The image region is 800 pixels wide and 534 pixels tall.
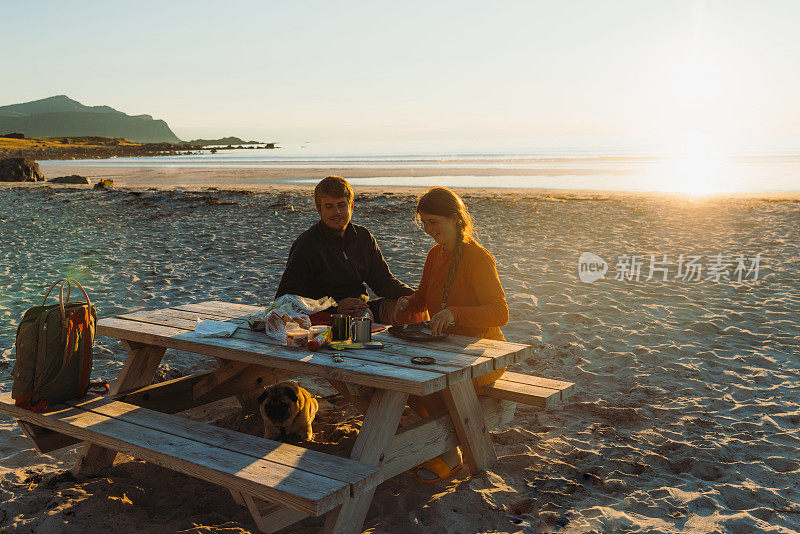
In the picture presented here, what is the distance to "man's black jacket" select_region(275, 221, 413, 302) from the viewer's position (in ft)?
15.1

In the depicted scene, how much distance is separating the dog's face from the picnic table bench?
1.43ft

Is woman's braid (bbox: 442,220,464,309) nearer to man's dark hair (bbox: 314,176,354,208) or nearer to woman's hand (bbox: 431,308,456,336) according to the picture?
woman's hand (bbox: 431,308,456,336)

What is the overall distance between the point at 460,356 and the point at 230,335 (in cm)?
140

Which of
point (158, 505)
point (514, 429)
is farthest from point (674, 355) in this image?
point (158, 505)

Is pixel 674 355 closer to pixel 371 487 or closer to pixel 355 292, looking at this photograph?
pixel 355 292

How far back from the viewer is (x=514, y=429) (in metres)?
4.50

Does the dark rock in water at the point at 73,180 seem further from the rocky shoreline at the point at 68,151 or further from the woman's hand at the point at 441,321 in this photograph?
the woman's hand at the point at 441,321

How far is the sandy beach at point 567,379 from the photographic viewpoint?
3.36 metres

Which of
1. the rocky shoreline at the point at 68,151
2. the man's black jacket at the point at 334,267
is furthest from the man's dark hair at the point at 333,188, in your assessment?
the rocky shoreline at the point at 68,151

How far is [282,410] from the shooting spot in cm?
399

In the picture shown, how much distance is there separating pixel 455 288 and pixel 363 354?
873 millimetres

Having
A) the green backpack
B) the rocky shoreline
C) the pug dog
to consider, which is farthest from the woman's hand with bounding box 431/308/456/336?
the rocky shoreline

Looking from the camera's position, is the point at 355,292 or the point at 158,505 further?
the point at 355,292
